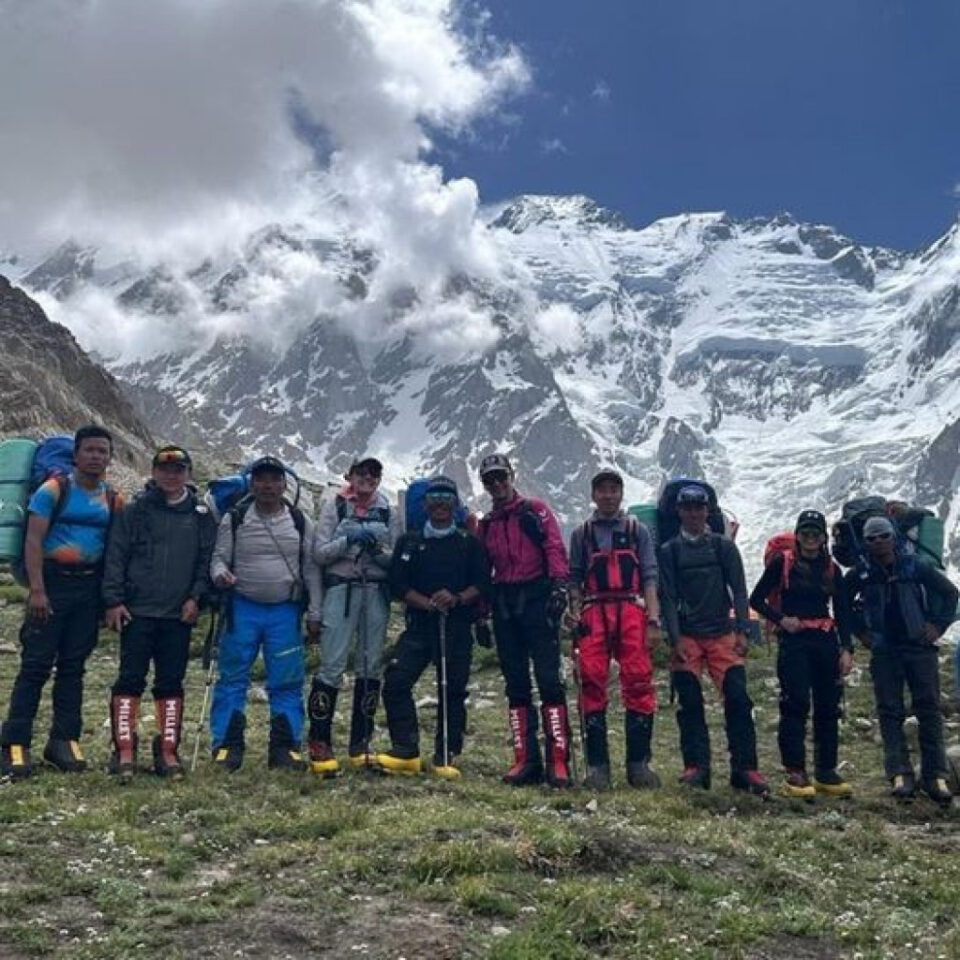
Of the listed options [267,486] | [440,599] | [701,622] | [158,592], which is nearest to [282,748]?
[158,592]

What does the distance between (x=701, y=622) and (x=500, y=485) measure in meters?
2.67

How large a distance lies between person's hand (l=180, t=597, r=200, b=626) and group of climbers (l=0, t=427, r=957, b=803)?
31 millimetres

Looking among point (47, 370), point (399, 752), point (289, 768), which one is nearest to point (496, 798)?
point (399, 752)

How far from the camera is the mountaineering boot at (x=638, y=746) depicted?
11383 millimetres

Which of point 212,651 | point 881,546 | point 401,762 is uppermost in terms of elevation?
point 881,546

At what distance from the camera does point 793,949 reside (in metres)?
6.52

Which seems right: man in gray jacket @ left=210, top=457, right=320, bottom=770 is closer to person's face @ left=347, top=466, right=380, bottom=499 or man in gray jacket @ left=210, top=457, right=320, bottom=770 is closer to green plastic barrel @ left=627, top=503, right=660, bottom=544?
person's face @ left=347, top=466, right=380, bottom=499

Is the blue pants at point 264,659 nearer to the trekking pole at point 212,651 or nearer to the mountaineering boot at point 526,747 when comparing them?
A: the trekking pole at point 212,651

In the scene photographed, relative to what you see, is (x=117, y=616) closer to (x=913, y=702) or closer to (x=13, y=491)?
(x=13, y=491)

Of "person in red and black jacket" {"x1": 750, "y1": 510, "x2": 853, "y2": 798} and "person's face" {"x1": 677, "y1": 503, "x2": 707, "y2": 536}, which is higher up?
"person's face" {"x1": 677, "y1": 503, "x2": 707, "y2": 536}

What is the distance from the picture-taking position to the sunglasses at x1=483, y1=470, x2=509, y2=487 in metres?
12.0

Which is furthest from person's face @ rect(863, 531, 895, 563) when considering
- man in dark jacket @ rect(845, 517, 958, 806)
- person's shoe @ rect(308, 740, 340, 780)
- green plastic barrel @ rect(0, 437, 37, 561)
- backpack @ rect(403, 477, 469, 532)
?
green plastic barrel @ rect(0, 437, 37, 561)

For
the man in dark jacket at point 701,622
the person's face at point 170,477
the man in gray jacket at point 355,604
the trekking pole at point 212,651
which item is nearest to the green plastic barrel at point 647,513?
the man in dark jacket at point 701,622

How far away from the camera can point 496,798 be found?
997 cm
